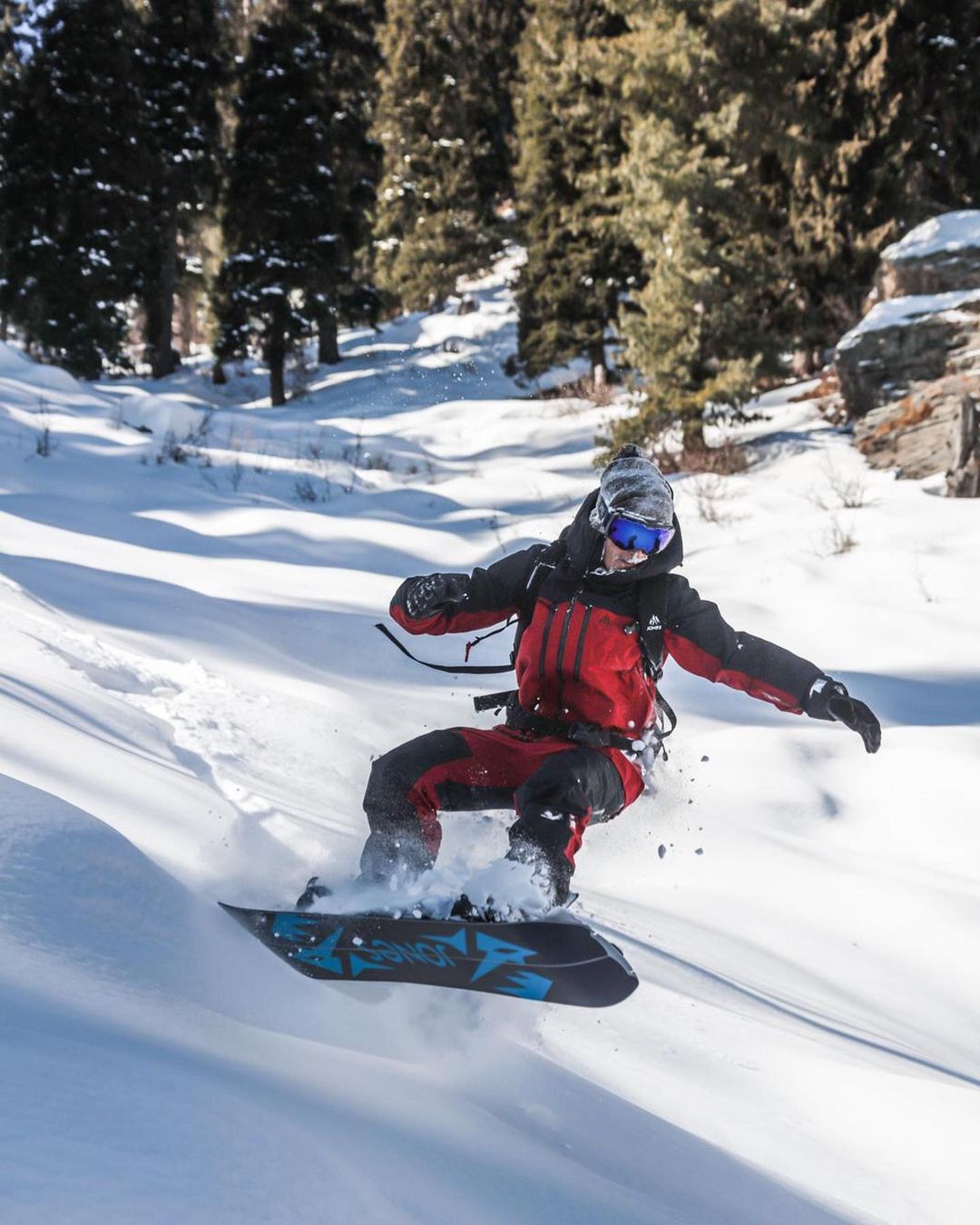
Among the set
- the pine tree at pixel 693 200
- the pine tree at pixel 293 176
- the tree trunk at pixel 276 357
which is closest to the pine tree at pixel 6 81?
the pine tree at pixel 293 176

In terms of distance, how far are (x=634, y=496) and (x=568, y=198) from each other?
2124 centimetres

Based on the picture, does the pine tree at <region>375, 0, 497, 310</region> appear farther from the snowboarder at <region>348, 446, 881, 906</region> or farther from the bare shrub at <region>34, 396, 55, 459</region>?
the snowboarder at <region>348, 446, 881, 906</region>

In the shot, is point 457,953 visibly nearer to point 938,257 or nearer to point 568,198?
point 938,257

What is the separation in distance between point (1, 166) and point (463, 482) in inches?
717

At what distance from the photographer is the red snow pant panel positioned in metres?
3.28

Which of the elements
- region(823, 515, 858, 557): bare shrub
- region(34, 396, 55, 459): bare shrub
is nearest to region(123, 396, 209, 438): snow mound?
region(34, 396, 55, 459): bare shrub

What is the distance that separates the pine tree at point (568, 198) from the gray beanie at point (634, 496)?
18624 mm

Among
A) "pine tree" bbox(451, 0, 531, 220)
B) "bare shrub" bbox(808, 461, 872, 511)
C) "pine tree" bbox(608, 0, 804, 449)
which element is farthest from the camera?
"pine tree" bbox(451, 0, 531, 220)

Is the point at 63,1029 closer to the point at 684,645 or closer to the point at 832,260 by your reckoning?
the point at 684,645

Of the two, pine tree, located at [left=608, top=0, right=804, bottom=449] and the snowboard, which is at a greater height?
pine tree, located at [left=608, top=0, right=804, bottom=449]

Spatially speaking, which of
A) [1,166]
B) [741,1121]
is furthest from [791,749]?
[1,166]

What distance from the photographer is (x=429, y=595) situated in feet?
12.1

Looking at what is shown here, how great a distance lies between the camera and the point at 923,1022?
3.77 m

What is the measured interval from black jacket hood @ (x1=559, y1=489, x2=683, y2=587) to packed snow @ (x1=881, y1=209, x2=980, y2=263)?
48.5 feet
